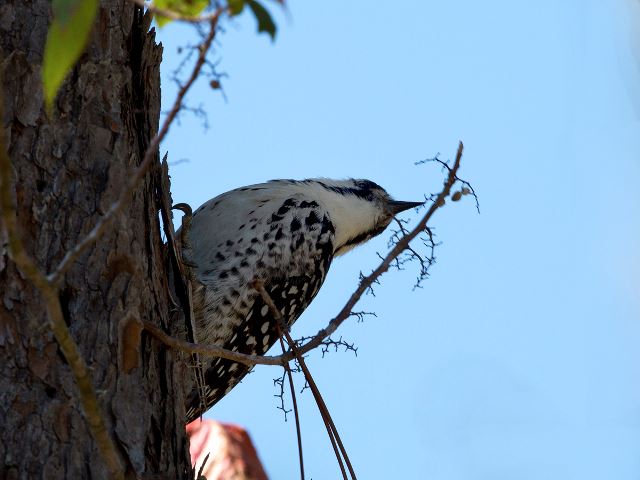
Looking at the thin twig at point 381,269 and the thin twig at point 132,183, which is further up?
the thin twig at point 381,269

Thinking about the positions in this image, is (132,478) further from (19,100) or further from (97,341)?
(19,100)

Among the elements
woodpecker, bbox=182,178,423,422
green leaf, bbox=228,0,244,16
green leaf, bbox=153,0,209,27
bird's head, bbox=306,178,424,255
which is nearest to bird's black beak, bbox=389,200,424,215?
bird's head, bbox=306,178,424,255

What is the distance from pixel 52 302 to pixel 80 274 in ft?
3.44

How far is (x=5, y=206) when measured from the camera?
1548 mm

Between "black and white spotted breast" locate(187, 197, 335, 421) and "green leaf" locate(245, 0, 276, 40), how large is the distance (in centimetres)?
219

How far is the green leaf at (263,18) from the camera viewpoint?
1876 mm

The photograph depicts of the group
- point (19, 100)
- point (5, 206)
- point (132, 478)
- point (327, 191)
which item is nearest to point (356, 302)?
point (132, 478)

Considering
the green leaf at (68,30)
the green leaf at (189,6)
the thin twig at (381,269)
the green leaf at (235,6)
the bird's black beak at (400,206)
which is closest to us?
the green leaf at (68,30)

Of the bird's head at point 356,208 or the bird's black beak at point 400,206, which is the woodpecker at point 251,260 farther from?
the bird's black beak at point 400,206

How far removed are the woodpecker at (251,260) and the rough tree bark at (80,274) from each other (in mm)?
889

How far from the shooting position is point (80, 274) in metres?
2.72

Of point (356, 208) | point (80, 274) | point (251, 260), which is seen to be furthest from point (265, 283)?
point (80, 274)

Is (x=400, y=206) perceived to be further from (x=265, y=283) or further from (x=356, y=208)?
(x=265, y=283)

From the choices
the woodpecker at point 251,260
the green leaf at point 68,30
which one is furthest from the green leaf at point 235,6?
the woodpecker at point 251,260
